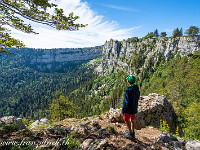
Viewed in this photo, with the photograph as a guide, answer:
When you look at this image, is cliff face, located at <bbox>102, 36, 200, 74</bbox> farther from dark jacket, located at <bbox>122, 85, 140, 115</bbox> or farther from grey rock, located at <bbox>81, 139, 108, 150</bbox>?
grey rock, located at <bbox>81, 139, 108, 150</bbox>

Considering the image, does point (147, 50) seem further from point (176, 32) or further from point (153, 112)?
point (153, 112)

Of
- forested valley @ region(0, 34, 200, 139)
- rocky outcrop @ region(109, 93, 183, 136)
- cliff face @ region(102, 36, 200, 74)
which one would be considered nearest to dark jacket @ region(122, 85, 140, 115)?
rocky outcrop @ region(109, 93, 183, 136)

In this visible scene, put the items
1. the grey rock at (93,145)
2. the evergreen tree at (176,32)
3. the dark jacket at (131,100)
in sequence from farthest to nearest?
1. the evergreen tree at (176,32)
2. the dark jacket at (131,100)
3. the grey rock at (93,145)

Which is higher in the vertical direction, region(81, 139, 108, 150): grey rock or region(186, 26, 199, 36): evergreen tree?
region(186, 26, 199, 36): evergreen tree

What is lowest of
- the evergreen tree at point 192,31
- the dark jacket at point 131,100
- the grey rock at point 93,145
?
the grey rock at point 93,145

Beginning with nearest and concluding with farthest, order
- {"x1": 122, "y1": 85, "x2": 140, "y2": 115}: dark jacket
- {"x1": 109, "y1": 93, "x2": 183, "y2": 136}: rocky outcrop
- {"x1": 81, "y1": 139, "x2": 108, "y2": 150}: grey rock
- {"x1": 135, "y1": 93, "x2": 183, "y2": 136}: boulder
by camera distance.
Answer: {"x1": 81, "y1": 139, "x2": 108, "y2": 150}: grey rock
{"x1": 122, "y1": 85, "x2": 140, "y2": 115}: dark jacket
{"x1": 109, "y1": 93, "x2": 183, "y2": 136}: rocky outcrop
{"x1": 135, "y1": 93, "x2": 183, "y2": 136}: boulder

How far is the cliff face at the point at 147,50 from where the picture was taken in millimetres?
78125

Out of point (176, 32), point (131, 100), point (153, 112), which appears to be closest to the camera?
point (131, 100)

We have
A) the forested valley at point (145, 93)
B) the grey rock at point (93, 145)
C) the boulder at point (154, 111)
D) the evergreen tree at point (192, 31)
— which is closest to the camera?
the grey rock at point (93, 145)

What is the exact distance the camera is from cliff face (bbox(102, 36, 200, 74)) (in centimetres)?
7812

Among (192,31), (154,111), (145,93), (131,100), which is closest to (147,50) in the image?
(192,31)

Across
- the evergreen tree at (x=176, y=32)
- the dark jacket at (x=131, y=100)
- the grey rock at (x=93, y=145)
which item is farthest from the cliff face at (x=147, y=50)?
the grey rock at (x=93, y=145)

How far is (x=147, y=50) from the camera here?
110562 mm

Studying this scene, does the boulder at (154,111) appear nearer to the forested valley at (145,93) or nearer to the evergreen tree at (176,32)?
the forested valley at (145,93)
